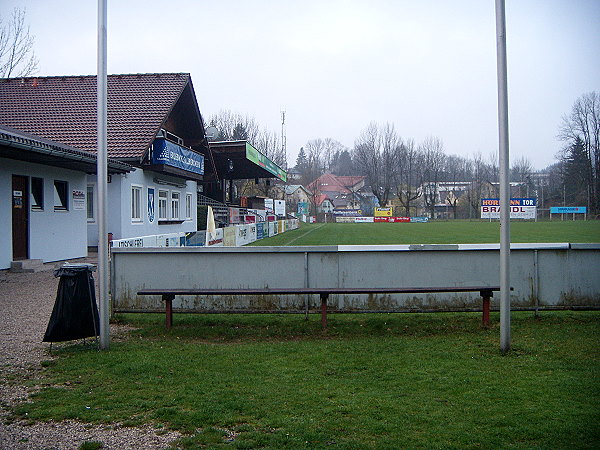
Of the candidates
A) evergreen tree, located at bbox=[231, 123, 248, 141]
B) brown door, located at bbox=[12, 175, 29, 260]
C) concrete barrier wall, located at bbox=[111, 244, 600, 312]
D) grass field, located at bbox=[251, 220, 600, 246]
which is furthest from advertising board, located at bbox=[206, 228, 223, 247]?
evergreen tree, located at bbox=[231, 123, 248, 141]

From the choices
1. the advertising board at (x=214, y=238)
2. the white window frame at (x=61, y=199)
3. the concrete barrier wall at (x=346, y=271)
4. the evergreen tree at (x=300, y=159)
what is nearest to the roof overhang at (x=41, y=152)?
the white window frame at (x=61, y=199)

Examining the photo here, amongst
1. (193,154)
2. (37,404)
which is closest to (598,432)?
(37,404)

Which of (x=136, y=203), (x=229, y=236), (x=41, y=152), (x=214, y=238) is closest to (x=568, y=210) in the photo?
(x=229, y=236)

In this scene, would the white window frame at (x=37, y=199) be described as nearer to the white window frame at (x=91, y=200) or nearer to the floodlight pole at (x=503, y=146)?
the white window frame at (x=91, y=200)

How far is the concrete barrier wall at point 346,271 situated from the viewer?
9625 millimetres

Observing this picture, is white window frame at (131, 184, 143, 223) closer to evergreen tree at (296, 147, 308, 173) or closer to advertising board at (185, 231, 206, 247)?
advertising board at (185, 231, 206, 247)

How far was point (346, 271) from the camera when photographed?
968 centimetres

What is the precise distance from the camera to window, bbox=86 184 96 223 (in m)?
23.5

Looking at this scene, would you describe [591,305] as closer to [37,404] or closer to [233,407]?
[233,407]

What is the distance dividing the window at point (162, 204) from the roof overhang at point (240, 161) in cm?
542

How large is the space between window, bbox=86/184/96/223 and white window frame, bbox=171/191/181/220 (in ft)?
22.8

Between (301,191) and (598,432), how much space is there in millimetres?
113138

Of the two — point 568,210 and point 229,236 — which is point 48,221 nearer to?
point 229,236

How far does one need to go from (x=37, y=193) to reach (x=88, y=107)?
9393mm
